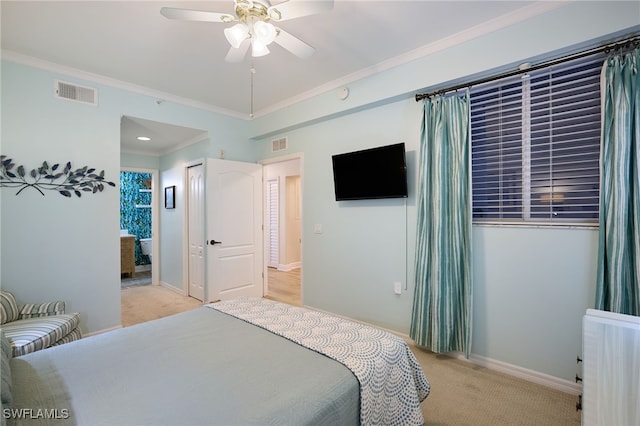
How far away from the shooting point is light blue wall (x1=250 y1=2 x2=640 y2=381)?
2109 millimetres

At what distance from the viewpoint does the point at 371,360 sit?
1.43 meters

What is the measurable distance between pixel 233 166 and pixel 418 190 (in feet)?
8.63

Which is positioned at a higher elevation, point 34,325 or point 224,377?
point 224,377

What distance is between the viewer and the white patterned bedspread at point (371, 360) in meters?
1.37

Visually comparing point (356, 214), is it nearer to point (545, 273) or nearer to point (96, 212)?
point (545, 273)

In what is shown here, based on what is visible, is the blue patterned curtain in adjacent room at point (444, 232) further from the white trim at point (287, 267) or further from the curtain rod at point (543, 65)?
the white trim at point (287, 267)

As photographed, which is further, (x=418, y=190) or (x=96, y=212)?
(x=96, y=212)

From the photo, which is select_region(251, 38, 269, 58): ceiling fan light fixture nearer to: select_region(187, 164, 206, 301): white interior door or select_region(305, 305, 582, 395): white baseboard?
select_region(187, 164, 206, 301): white interior door

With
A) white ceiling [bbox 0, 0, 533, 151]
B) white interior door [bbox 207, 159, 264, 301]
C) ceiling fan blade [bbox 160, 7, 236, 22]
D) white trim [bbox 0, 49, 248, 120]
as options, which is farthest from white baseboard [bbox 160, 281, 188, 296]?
ceiling fan blade [bbox 160, 7, 236, 22]

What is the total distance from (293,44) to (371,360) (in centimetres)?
199

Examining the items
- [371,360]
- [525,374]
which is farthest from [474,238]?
[371,360]

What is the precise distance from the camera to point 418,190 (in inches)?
110

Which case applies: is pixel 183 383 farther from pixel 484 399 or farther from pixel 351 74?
pixel 351 74

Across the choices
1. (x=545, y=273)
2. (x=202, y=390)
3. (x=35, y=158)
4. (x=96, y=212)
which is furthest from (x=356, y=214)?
(x=35, y=158)
